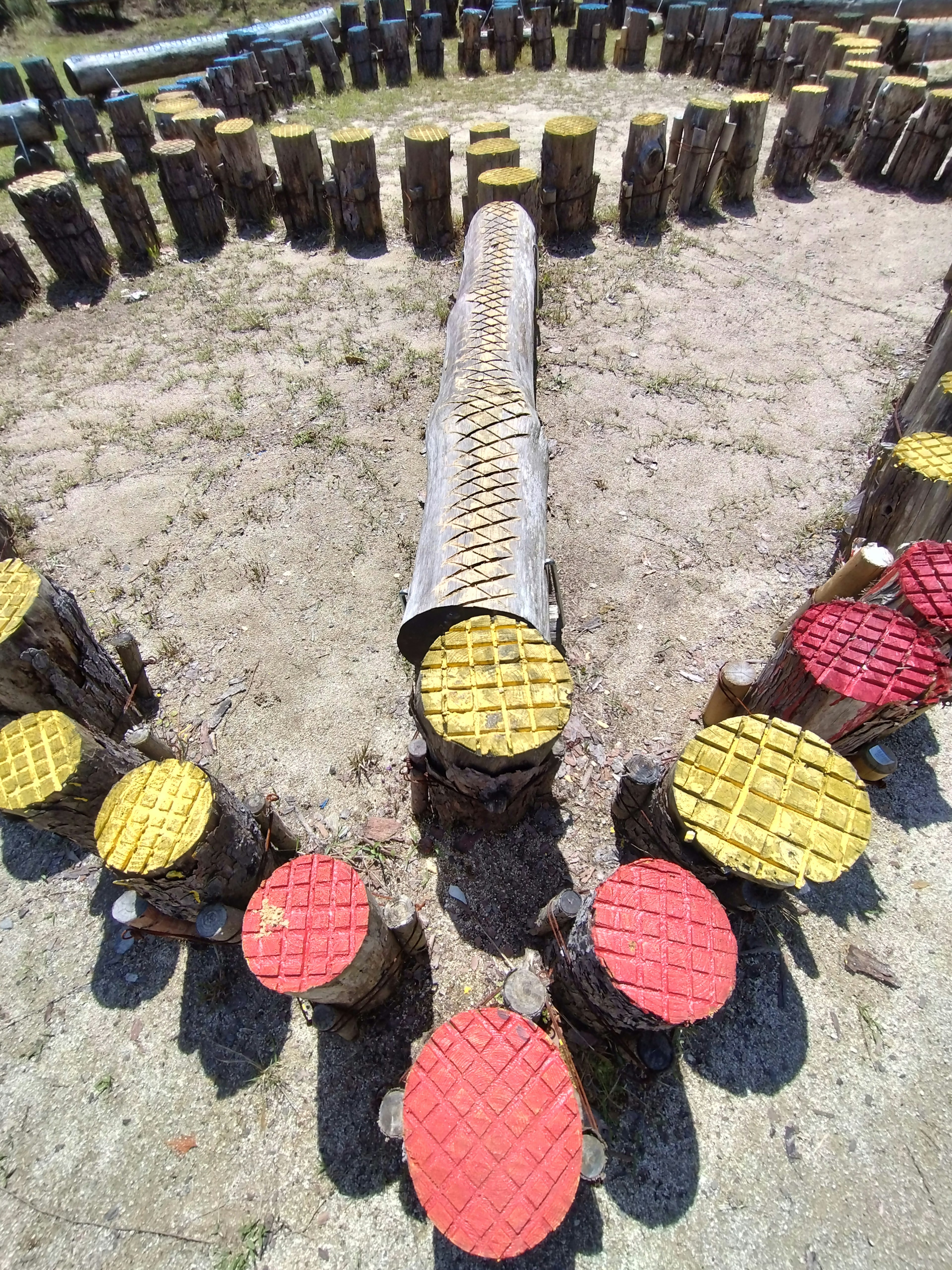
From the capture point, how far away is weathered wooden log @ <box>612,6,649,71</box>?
43.5 feet

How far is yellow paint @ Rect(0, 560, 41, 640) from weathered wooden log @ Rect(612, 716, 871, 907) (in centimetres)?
358

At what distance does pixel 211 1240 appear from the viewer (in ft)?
9.16

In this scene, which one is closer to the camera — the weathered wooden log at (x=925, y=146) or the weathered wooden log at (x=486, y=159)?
the weathered wooden log at (x=486, y=159)

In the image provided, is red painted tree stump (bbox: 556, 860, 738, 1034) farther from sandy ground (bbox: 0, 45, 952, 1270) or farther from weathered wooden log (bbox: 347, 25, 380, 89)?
weathered wooden log (bbox: 347, 25, 380, 89)

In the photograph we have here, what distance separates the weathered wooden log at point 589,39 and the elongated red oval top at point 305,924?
56.5 feet

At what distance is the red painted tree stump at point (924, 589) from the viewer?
344 centimetres

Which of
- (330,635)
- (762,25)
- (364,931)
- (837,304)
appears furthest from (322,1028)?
(762,25)

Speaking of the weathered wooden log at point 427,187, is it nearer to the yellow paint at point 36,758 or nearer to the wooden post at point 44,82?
the yellow paint at point 36,758

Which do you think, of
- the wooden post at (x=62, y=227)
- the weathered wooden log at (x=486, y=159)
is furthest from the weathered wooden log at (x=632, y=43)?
the wooden post at (x=62, y=227)

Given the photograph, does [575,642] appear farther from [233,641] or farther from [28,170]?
[28,170]

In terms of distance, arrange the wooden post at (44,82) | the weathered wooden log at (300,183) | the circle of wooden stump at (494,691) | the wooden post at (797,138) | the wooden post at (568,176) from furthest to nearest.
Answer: the wooden post at (44,82), the wooden post at (797,138), the weathered wooden log at (300,183), the wooden post at (568,176), the circle of wooden stump at (494,691)

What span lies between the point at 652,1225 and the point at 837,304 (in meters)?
9.24

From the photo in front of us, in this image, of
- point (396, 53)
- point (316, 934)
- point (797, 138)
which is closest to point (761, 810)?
point (316, 934)

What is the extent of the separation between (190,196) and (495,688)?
9326 mm
